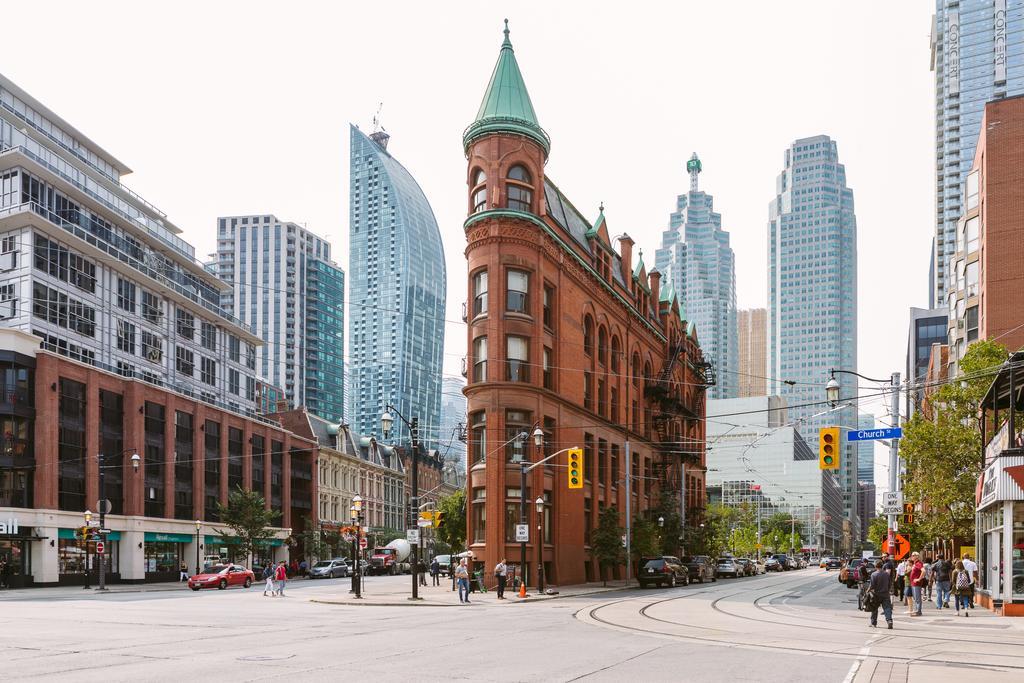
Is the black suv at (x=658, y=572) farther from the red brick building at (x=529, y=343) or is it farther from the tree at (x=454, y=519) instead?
the tree at (x=454, y=519)

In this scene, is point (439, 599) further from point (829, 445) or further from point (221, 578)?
point (221, 578)

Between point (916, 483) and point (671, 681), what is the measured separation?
33.8 metres

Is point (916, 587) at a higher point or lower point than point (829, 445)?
lower

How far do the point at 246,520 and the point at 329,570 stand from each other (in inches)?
299

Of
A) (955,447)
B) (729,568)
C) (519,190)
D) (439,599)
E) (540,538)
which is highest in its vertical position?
(519,190)

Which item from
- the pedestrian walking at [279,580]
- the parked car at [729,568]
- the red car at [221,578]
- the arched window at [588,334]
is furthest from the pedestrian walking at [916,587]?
the parked car at [729,568]

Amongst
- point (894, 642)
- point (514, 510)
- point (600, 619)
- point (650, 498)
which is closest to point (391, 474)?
point (650, 498)

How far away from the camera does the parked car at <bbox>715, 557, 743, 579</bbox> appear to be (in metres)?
75.8

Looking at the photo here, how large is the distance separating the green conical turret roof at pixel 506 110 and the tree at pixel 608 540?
72.7 ft

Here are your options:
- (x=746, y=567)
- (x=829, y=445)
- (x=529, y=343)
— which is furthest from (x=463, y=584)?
(x=746, y=567)

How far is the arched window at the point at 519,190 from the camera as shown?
52500 millimetres

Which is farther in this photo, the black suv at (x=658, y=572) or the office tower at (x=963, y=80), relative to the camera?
the office tower at (x=963, y=80)

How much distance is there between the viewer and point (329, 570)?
3046 inches

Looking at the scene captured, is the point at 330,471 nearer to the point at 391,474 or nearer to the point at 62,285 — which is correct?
the point at 391,474
